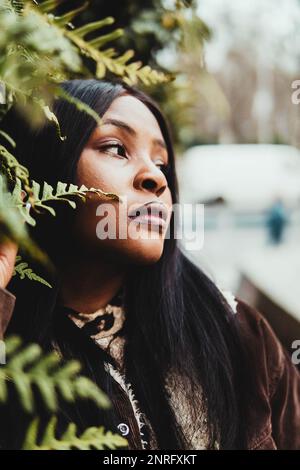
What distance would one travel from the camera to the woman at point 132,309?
4.97ft

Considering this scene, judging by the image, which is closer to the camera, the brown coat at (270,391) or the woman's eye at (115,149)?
the woman's eye at (115,149)

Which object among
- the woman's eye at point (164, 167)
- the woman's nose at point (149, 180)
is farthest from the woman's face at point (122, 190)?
the woman's eye at point (164, 167)

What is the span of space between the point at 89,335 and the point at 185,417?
0.38 meters

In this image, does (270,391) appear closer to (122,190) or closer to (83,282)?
(83,282)

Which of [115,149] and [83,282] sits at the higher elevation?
[115,149]

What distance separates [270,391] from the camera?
1.85 m

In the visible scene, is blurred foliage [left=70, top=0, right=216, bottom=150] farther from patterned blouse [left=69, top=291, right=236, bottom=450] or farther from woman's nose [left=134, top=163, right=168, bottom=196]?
patterned blouse [left=69, top=291, right=236, bottom=450]

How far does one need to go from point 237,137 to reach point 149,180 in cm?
3009

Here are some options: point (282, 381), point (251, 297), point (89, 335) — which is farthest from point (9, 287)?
point (251, 297)

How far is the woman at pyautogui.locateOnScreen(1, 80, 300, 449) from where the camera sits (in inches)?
59.6

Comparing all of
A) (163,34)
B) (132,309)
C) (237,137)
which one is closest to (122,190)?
(132,309)

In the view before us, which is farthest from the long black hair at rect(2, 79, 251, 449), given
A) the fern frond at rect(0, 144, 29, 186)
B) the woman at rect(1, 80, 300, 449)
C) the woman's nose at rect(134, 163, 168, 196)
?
the fern frond at rect(0, 144, 29, 186)

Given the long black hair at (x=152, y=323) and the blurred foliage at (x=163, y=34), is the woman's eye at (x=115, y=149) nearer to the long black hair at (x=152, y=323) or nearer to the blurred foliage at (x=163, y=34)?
the long black hair at (x=152, y=323)

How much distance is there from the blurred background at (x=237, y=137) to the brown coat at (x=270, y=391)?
0.34 metres
